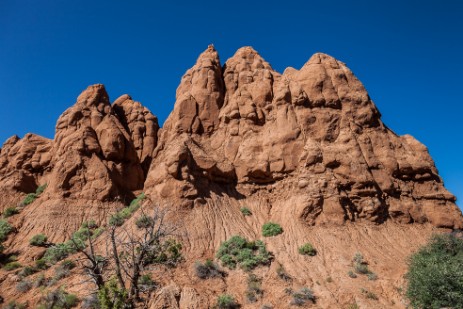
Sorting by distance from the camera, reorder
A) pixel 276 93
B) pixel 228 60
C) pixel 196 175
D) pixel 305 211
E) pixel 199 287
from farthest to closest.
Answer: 1. pixel 228 60
2. pixel 276 93
3. pixel 196 175
4. pixel 305 211
5. pixel 199 287

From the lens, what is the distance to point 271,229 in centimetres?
3316

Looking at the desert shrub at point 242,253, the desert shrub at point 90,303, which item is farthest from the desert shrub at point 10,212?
the desert shrub at point 242,253

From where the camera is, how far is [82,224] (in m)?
35.2

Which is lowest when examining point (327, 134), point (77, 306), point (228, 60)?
point (77, 306)

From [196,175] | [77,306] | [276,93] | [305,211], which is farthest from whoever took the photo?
[276,93]

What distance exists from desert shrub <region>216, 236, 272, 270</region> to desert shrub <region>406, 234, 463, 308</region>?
10282 millimetres

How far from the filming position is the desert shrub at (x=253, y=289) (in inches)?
1001

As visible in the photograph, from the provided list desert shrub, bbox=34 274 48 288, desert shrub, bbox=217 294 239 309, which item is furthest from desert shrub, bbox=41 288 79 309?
desert shrub, bbox=217 294 239 309

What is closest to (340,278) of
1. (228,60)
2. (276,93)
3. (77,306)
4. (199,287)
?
(199,287)

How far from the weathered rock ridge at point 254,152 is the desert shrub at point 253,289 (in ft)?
28.0

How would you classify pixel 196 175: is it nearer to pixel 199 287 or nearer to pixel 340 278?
pixel 199 287

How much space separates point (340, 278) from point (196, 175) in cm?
1575

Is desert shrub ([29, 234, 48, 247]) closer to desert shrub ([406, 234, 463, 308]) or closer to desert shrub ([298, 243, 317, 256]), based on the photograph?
desert shrub ([298, 243, 317, 256])

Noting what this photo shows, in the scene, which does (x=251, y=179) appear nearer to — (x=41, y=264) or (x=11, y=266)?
(x=41, y=264)
